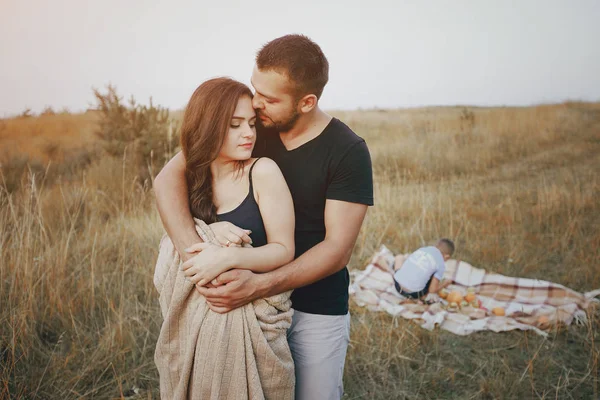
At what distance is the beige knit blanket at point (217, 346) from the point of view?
1.65 m

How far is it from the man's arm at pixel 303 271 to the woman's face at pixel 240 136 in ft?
1.50

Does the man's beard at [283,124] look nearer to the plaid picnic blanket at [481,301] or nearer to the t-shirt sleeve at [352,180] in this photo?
the t-shirt sleeve at [352,180]

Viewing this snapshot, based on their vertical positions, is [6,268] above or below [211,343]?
below

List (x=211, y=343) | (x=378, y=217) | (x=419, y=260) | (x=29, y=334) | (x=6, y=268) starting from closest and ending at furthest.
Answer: (x=211, y=343), (x=29, y=334), (x=6, y=268), (x=419, y=260), (x=378, y=217)

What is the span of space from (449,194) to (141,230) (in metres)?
5.35

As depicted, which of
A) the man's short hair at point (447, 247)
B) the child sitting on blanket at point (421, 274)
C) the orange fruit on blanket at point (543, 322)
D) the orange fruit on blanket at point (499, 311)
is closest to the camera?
the orange fruit on blanket at point (543, 322)

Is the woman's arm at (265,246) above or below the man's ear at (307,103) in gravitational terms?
below

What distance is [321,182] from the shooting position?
6.37 feet

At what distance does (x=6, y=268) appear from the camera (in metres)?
3.38

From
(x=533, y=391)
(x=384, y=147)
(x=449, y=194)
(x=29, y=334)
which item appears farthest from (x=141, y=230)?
(x=384, y=147)

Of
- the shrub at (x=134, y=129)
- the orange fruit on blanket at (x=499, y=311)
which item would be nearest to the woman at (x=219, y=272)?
the orange fruit on blanket at (x=499, y=311)

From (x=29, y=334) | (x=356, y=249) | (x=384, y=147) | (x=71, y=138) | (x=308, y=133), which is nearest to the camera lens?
(x=308, y=133)

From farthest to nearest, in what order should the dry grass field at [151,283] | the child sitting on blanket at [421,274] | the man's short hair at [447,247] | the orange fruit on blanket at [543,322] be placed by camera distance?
the man's short hair at [447,247]
the child sitting on blanket at [421,274]
the orange fruit on blanket at [543,322]
the dry grass field at [151,283]

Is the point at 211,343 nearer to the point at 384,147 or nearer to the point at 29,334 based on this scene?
the point at 29,334
